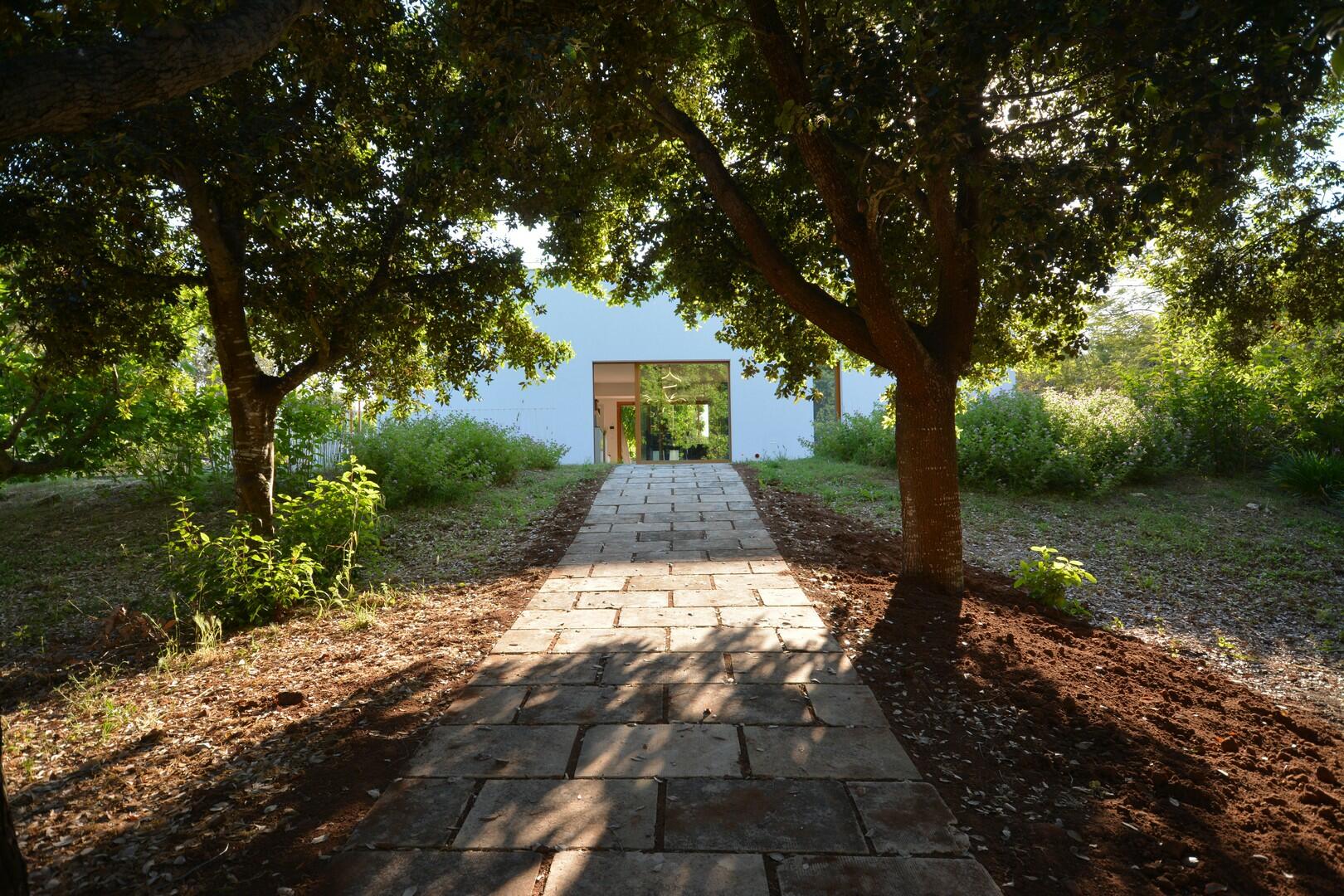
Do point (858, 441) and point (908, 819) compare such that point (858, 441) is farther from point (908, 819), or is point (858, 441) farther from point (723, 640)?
point (908, 819)

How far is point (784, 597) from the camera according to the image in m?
4.93

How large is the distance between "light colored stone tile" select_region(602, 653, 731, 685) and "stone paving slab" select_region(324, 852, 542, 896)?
1401 mm

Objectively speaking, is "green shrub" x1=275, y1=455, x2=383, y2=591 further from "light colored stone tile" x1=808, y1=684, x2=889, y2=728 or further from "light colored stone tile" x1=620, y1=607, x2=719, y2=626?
"light colored stone tile" x1=808, y1=684, x2=889, y2=728

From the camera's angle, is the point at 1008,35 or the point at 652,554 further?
the point at 652,554

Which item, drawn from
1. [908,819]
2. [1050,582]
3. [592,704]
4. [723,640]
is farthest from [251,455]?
[1050,582]

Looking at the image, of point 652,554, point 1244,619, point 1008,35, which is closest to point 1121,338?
point 1244,619

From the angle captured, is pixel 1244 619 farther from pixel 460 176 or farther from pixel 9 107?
pixel 9 107

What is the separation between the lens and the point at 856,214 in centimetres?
470

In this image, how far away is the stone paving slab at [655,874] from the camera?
2.08 m

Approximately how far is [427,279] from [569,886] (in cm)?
488

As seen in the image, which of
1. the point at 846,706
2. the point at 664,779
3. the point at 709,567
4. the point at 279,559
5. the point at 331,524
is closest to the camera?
the point at 664,779

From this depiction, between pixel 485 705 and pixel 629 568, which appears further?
pixel 629 568

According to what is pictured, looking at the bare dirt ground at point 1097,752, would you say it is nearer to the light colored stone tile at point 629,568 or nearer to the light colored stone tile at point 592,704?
the light colored stone tile at point 592,704

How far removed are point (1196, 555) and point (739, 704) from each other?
594cm
